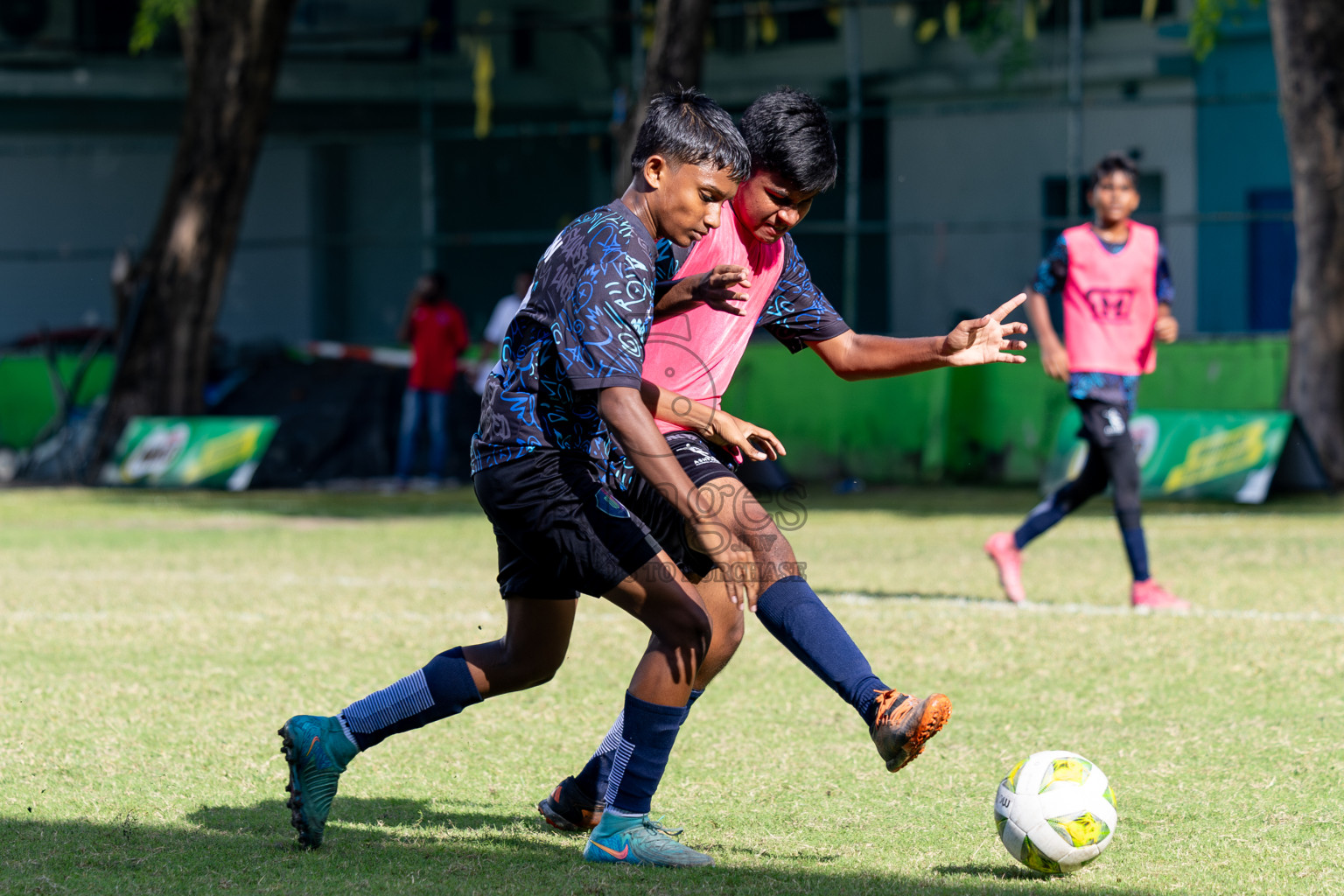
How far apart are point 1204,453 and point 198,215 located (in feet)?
33.1

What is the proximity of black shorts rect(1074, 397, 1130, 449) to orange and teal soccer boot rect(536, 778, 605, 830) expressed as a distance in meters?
4.19

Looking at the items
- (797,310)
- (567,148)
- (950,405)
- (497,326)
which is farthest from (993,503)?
(567,148)

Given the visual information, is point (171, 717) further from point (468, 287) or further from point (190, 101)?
point (468, 287)

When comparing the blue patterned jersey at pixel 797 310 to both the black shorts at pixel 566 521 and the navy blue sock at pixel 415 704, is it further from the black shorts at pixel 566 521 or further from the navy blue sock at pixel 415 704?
the navy blue sock at pixel 415 704

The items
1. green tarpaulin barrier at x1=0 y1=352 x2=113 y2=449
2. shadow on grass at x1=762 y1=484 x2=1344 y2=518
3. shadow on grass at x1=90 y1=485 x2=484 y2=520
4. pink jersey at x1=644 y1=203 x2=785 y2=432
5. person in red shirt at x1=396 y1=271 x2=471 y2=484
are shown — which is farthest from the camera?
green tarpaulin barrier at x1=0 y1=352 x2=113 y2=449

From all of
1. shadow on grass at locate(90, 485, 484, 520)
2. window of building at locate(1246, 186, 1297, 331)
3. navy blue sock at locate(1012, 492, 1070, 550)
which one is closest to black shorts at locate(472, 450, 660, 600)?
navy blue sock at locate(1012, 492, 1070, 550)

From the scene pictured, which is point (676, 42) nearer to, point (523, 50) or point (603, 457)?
point (523, 50)

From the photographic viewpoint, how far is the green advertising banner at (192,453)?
1636 centimetres

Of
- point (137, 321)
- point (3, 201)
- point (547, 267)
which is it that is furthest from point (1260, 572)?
point (3, 201)

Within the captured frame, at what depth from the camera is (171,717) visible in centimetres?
554

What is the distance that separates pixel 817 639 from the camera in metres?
3.84

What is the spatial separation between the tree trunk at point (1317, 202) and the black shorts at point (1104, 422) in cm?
717

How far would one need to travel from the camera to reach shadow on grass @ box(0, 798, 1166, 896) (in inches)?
145

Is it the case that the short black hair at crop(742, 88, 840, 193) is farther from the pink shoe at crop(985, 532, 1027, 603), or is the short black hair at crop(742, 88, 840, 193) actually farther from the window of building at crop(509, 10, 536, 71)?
the window of building at crop(509, 10, 536, 71)
